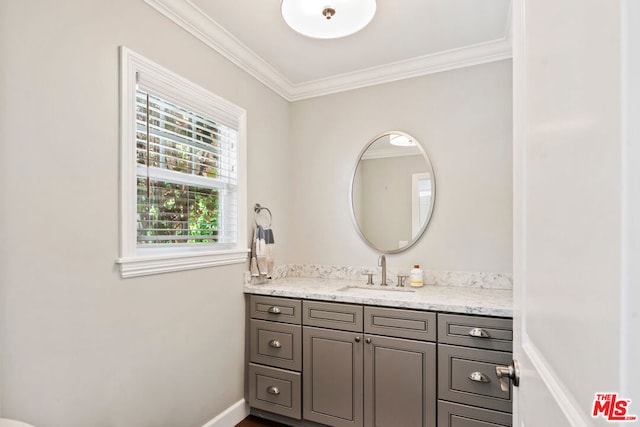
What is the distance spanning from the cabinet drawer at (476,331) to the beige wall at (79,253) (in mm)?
1454

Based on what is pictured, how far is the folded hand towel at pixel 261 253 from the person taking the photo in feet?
8.40

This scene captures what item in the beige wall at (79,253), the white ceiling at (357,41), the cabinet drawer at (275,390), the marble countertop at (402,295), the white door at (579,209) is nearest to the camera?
→ the white door at (579,209)

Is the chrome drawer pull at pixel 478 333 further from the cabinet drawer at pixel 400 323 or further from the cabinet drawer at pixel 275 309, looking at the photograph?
the cabinet drawer at pixel 275 309

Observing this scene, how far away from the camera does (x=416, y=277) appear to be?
2.56 meters

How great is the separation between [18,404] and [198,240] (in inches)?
43.7

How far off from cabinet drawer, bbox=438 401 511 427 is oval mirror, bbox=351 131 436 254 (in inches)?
44.6

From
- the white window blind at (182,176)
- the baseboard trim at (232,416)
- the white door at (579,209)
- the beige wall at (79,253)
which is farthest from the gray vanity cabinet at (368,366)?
the white door at (579,209)

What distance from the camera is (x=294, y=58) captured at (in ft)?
8.69

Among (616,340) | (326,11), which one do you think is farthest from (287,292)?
(616,340)

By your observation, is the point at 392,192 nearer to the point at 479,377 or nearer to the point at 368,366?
the point at 368,366

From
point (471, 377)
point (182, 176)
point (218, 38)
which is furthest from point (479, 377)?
point (218, 38)

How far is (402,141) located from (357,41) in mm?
820

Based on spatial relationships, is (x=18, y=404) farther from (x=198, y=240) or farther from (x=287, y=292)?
(x=287, y=292)

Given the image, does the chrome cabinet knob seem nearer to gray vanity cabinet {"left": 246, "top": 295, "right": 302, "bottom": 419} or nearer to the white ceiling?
gray vanity cabinet {"left": 246, "top": 295, "right": 302, "bottom": 419}
